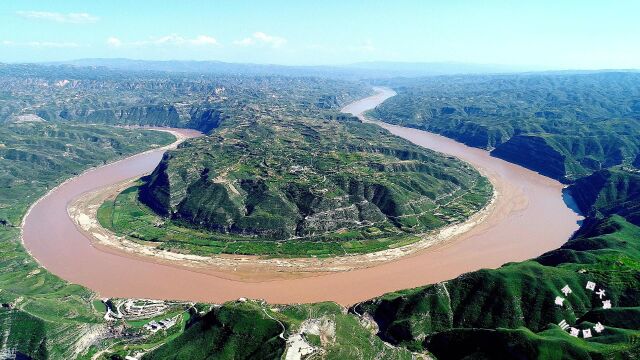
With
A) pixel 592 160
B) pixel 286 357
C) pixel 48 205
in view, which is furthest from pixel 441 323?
pixel 592 160

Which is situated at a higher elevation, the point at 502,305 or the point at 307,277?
the point at 502,305

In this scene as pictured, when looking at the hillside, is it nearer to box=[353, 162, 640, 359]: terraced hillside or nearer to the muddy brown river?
the muddy brown river

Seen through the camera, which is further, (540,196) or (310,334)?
(540,196)

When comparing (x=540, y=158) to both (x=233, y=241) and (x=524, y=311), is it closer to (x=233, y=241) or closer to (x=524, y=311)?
(x=524, y=311)

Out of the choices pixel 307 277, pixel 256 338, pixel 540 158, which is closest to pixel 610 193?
pixel 540 158

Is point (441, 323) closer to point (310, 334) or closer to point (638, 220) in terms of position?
point (310, 334)

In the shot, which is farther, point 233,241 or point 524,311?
point 233,241
